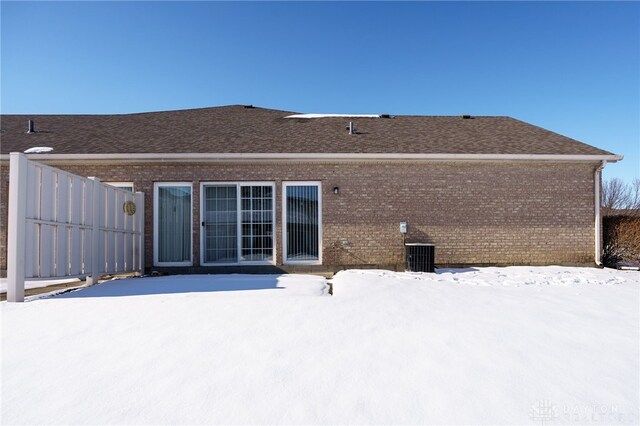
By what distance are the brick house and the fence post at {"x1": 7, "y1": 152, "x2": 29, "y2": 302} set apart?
131 inches

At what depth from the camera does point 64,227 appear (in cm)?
598

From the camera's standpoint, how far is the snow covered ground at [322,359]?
2219 mm

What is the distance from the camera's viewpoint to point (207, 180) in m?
8.61

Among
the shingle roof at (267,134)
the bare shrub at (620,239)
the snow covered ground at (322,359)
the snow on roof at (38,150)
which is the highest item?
the shingle roof at (267,134)

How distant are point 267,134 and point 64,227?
214 inches

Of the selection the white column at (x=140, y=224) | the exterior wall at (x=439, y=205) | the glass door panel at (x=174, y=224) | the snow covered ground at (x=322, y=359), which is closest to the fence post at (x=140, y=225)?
the white column at (x=140, y=224)

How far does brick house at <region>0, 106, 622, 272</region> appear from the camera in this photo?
337 inches

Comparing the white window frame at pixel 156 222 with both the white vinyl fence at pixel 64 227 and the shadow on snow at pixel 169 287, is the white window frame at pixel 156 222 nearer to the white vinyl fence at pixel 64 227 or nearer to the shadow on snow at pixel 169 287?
the white vinyl fence at pixel 64 227

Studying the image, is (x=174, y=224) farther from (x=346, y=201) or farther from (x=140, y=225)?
(x=346, y=201)

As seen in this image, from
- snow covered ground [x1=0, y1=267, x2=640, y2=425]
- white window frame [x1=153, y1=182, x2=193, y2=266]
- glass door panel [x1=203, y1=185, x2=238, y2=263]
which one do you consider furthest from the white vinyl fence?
glass door panel [x1=203, y1=185, x2=238, y2=263]

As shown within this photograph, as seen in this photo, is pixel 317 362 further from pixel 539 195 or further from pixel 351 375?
pixel 539 195

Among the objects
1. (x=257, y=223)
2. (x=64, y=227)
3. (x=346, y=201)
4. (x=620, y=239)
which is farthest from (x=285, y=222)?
(x=620, y=239)

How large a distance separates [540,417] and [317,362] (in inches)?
61.5

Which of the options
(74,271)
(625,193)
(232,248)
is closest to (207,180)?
(232,248)
